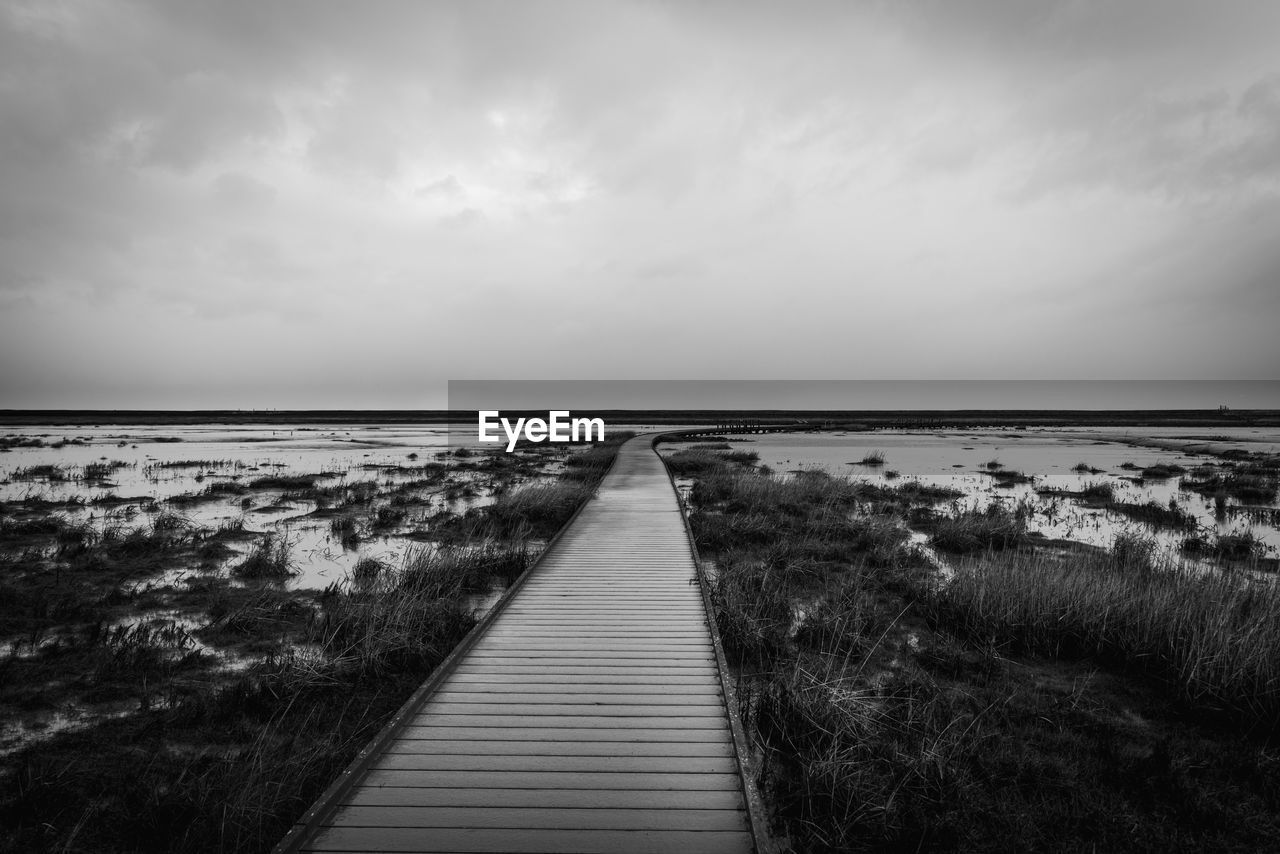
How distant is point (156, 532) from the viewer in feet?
41.0

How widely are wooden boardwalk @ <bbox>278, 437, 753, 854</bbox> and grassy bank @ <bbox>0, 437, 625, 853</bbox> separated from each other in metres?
0.99

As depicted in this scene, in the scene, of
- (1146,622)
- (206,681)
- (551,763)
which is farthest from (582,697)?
(1146,622)

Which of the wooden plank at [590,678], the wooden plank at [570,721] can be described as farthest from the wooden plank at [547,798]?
the wooden plank at [590,678]

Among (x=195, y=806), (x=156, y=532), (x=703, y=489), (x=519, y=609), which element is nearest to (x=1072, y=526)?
(x=703, y=489)

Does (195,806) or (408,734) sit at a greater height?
(408,734)

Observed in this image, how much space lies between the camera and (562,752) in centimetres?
428

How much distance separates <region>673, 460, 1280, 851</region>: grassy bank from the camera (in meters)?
4.31

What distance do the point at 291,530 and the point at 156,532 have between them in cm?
237

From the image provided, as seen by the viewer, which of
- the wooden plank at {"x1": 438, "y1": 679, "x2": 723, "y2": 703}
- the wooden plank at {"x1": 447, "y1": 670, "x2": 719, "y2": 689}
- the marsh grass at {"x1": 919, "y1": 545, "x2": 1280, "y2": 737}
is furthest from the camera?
the marsh grass at {"x1": 919, "y1": 545, "x2": 1280, "y2": 737}

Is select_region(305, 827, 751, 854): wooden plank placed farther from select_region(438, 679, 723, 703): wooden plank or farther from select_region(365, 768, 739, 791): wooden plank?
select_region(438, 679, 723, 703): wooden plank

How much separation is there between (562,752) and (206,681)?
4.24 metres

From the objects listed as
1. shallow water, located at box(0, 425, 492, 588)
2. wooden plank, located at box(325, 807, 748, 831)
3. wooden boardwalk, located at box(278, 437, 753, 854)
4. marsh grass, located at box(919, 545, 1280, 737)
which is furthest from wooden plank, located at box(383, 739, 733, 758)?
shallow water, located at box(0, 425, 492, 588)

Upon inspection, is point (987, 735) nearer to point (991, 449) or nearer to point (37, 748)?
point (37, 748)

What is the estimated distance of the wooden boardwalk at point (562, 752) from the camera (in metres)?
3.49
